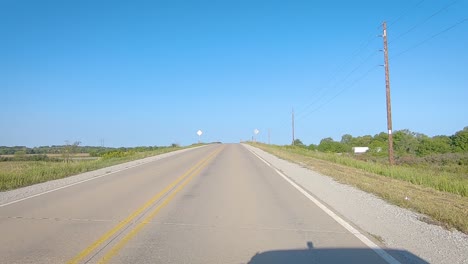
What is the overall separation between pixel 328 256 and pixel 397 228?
2.75 m

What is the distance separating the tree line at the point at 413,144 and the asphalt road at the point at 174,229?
184 ft

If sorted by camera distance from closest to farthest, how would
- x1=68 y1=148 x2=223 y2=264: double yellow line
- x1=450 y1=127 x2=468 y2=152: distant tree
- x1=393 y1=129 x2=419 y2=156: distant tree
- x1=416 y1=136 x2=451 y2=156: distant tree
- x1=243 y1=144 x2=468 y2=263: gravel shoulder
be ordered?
x1=68 y1=148 x2=223 y2=264: double yellow line
x1=243 y1=144 x2=468 y2=263: gravel shoulder
x1=450 y1=127 x2=468 y2=152: distant tree
x1=416 y1=136 x2=451 y2=156: distant tree
x1=393 y1=129 x2=419 y2=156: distant tree

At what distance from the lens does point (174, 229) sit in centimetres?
870

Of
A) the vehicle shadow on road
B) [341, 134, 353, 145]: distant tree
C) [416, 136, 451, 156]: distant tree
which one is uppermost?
[341, 134, 353, 145]: distant tree

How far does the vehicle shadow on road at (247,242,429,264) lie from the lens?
6586 millimetres

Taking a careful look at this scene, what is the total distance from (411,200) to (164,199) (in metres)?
6.85

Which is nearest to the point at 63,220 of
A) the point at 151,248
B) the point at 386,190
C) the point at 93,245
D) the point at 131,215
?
the point at 131,215

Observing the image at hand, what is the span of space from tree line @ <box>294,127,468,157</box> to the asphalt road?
56.2 metres

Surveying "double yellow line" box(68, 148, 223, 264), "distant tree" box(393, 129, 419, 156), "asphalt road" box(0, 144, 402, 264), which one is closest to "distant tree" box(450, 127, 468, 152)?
"distant tree" box(393, 129, 419, 156)

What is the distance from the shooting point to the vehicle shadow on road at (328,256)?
6586 millimetres

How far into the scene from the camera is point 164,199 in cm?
1281

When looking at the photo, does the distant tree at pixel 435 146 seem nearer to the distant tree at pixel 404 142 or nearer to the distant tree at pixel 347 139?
the distant tree at pixel 404 142

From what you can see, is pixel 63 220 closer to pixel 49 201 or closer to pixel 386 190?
pixel 49 201

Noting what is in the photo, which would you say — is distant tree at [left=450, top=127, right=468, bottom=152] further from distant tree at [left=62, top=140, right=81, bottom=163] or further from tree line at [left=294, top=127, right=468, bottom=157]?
distant tree at [left=62, top=140, right=81, bottom=163]
